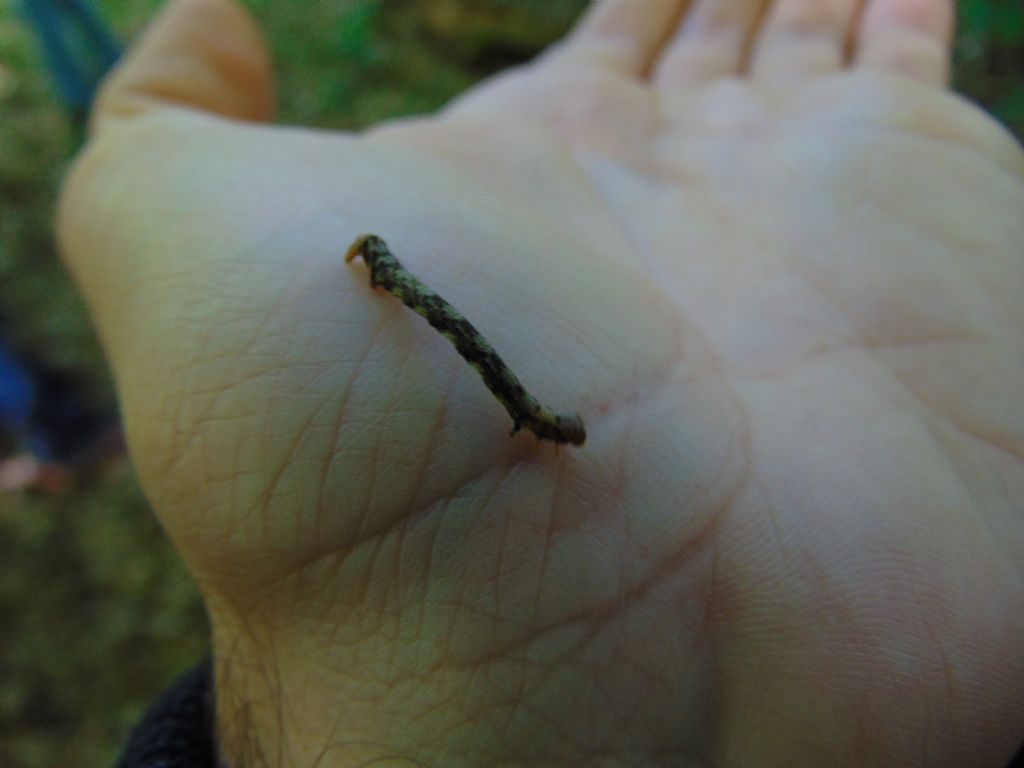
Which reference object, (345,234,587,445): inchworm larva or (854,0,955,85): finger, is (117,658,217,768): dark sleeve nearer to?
(345,234,587,445): inchworm larva

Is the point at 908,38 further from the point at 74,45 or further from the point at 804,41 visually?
the point at 74,45

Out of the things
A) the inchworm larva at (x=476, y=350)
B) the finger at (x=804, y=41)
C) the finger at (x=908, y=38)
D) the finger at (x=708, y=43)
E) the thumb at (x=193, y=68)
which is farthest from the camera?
the finger at (x=708, y=43)

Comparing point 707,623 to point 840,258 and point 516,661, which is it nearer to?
point 516,661

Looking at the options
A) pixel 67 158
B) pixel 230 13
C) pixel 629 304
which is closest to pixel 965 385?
pixel 629 304

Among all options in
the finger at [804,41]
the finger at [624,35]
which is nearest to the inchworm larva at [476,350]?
the finger at [624,35]

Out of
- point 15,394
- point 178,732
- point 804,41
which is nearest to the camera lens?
point 178,732

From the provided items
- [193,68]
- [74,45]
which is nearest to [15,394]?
[74,45]

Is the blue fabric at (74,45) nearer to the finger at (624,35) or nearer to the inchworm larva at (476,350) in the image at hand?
the finger at (624,35)
